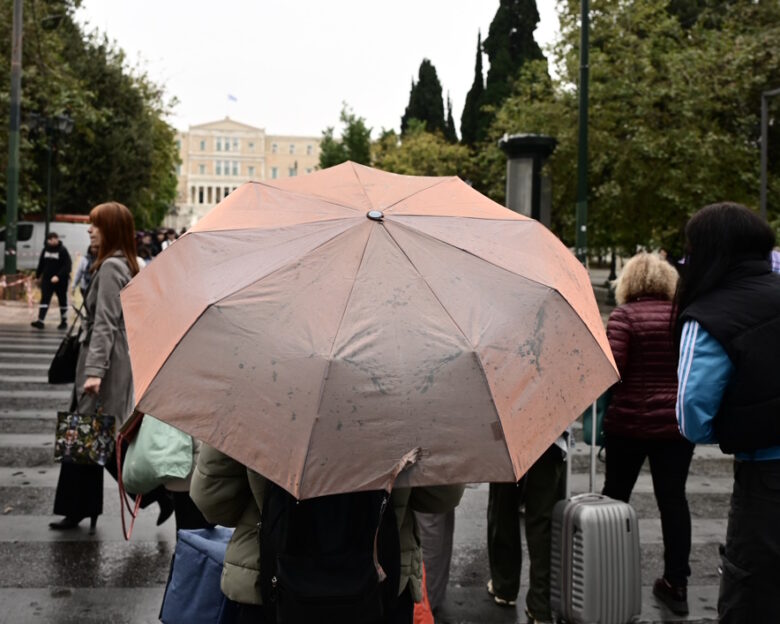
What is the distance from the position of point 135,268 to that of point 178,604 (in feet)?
8.89

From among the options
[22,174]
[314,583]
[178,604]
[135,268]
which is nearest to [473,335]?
[314,583]

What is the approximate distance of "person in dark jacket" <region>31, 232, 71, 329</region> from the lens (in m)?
17.5

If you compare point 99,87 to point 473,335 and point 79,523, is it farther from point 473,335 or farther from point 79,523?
point 473,335

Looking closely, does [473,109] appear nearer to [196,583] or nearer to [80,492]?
[80,492]

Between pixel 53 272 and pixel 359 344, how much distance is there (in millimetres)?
16723

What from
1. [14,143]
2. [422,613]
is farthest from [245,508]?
[14,143]

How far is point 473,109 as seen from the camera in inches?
2303

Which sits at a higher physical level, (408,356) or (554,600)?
(408,356)

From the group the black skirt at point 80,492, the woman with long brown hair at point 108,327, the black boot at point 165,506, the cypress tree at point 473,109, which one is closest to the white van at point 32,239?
the black skirt at point 80,492

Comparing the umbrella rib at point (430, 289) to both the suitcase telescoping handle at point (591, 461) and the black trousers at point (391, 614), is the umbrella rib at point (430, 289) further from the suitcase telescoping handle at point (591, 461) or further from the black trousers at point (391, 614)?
the suitcase telescoping handle at point (591, 461)

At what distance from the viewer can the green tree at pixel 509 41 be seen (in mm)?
Result: 54125

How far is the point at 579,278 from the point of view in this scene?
2.89 m

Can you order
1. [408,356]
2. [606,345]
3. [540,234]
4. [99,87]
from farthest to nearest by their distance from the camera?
[99,87]
[540,234]
[606,345]
[408,356]

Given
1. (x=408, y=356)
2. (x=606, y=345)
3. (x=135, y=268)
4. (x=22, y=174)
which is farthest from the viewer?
(x=22, y=174)
